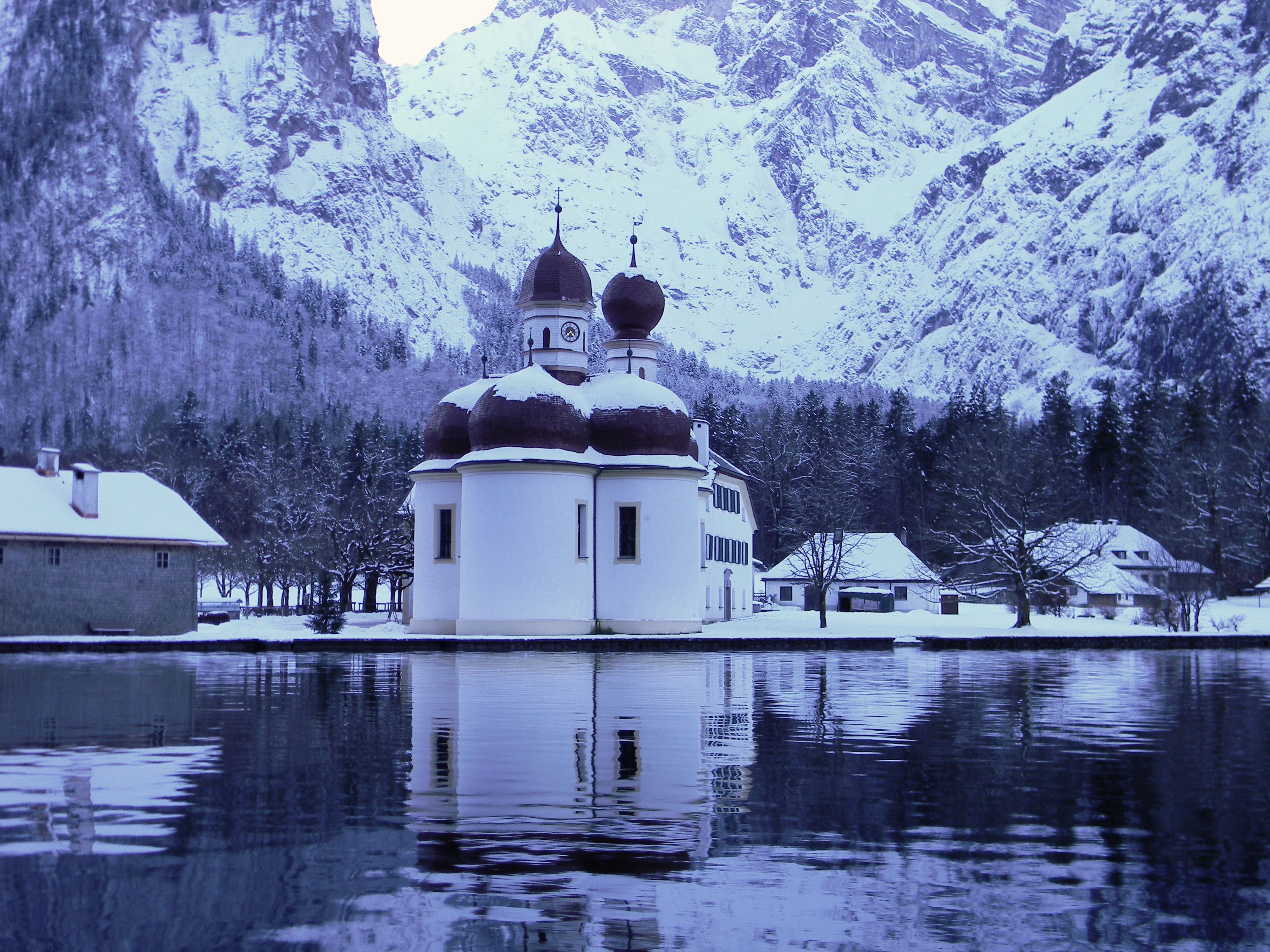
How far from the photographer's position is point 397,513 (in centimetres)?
6731

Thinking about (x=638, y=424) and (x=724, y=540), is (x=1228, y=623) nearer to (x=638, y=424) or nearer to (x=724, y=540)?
(x=724, y=540)

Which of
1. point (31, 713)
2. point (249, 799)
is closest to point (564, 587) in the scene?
point (31, 713)

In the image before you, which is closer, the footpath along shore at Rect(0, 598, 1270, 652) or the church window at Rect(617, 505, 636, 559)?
the footpath along shore at Rect(0, 598, 1270, 652)

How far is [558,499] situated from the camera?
1967 inches

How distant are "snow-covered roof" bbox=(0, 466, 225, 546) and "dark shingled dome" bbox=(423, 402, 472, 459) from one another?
8025 millimetres

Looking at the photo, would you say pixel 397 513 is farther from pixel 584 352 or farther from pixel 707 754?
pixel 707 754

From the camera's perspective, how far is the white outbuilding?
84.2 m

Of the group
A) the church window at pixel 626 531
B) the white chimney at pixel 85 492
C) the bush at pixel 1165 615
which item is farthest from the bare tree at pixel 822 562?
the white chimney at pixel 85 492

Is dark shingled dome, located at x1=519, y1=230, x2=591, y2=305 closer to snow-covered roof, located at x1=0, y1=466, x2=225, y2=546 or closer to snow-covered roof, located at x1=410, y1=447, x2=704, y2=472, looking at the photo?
snow-covered roof, located at x1=410, y1=447, x2=704, y2=472

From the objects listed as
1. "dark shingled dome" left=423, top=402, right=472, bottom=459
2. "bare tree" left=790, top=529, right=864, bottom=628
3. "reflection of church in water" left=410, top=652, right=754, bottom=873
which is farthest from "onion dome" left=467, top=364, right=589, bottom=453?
"reflection of church in water" left=410, top=652, right=754, bottom=873

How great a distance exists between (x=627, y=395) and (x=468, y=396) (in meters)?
6.72

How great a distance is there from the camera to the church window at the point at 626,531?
51781 millimetres

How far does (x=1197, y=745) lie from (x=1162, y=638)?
31.7 m

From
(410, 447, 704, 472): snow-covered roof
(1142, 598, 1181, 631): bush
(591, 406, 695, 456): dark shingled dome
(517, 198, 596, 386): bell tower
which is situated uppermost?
(517, 198, 596, 386): bell tower
